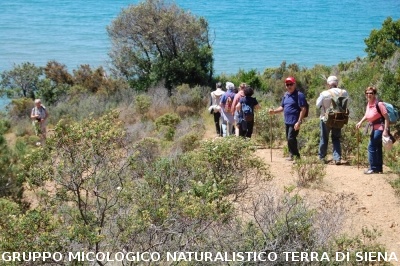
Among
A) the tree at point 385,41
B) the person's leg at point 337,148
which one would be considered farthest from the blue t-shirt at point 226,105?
the tree at point 385,41

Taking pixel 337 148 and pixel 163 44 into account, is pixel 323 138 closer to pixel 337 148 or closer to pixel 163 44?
pixel 337 148

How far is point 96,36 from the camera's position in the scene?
50000mm

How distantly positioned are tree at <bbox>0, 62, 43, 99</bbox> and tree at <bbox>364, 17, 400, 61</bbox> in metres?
13.1

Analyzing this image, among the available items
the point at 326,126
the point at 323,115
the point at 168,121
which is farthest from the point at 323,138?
the point at 168,121

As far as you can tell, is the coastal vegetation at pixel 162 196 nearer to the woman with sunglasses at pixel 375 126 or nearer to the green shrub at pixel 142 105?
the woman with sunglasses at pixel 375 126

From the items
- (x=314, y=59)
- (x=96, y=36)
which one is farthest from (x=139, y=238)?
(x=96, y=36)

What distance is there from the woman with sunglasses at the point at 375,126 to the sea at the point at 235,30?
19369mm

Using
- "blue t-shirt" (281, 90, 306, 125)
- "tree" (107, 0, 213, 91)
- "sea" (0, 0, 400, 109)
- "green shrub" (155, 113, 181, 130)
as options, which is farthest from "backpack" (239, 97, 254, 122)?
"sea" (0, 0, 400, 109)

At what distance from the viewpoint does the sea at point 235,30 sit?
41.6 meters

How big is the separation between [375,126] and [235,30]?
45.1 metres

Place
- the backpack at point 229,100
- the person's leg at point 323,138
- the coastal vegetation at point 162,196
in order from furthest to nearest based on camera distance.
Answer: the backpack at point 229,100
the person's leg at point 323,138
the coastal vegetation at point 162,196

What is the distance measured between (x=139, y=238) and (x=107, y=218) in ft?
1.78

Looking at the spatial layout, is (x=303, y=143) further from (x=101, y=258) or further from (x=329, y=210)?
(x=101, y=258)

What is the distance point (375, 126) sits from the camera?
872 cm
